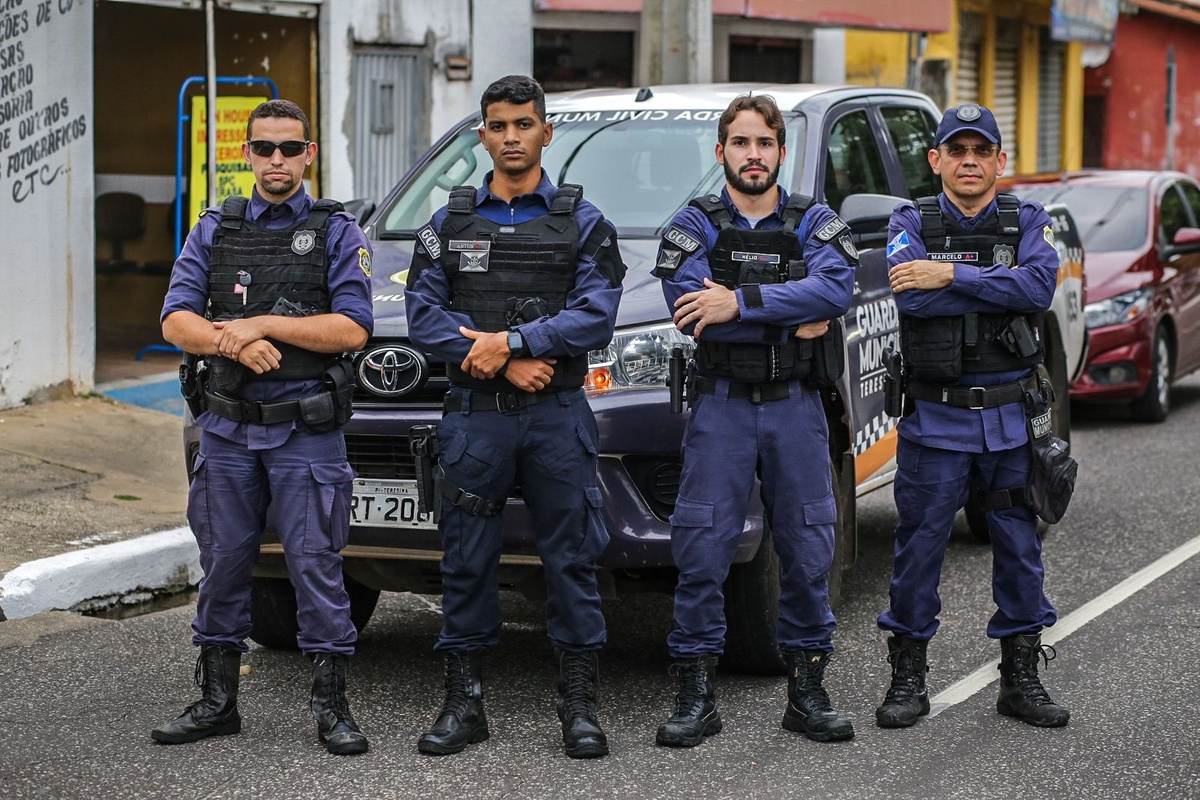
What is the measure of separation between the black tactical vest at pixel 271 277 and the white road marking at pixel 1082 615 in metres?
2.25

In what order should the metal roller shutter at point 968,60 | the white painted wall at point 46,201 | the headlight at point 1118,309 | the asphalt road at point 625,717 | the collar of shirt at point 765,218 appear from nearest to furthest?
the asphalt road at point 625,717
the collar of shirt at point 765,218
the white painted wall at point 46,201
the headlight at point 1118,309
the metal roller shutter at point 968,60

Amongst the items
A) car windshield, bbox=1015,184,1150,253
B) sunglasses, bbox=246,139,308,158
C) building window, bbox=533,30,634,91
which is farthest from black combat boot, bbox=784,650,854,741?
building window, bbox=533,30,634,91

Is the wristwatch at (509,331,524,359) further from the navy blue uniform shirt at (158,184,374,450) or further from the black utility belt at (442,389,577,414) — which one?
the navy blue uniform shirt at (158,184,374,450)

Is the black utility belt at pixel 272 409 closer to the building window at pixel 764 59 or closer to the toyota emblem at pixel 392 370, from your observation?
the toyota emblem at pixel 392 370

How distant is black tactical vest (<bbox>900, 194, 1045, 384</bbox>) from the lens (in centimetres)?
520

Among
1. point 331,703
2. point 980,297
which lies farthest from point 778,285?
point 331,703

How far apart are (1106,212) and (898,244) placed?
7.30 m

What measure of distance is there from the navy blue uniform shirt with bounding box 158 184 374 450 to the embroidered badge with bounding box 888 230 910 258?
1606 mm

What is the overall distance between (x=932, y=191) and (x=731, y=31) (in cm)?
950

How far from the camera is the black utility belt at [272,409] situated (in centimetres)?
487

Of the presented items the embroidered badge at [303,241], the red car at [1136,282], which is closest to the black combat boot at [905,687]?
the embroidered badge at [303,241]

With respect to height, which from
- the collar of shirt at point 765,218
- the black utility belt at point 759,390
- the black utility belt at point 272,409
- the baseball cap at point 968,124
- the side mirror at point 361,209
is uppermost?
the baseball cap at point 968,124

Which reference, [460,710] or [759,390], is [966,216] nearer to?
[759,390]

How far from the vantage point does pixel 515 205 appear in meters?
5.01
